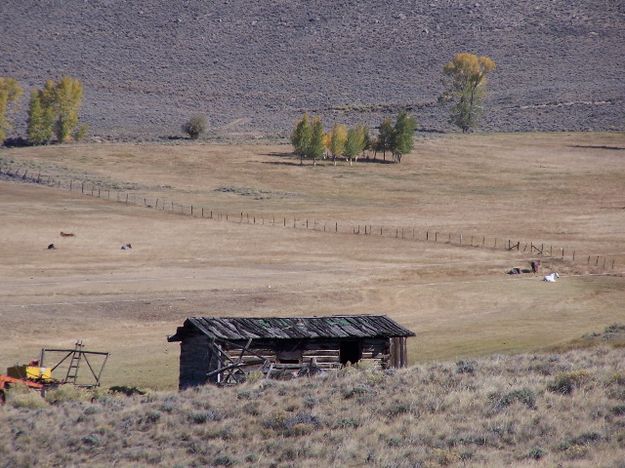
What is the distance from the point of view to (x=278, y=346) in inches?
1292

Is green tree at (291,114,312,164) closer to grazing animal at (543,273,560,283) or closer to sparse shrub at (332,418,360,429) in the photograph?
grazing animal at (543,273,560,283)

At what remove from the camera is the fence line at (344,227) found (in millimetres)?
68525

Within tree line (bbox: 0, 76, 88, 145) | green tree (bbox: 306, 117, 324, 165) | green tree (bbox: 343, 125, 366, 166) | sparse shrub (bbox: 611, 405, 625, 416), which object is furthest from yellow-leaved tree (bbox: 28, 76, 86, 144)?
sparse shrub (bbox: 611, 405, 625, 416)

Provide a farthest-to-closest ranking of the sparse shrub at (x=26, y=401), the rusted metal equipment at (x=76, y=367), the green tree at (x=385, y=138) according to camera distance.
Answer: the green tree at (x=385, y=138) < the rusted metal equipment at (x=76, y=367) < the sparse shrub at (x=26, y=401)

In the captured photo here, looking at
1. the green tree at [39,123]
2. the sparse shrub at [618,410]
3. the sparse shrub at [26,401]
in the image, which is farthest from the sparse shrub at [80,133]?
the sparse shrub at [618,410]

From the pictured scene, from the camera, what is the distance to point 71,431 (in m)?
23.5

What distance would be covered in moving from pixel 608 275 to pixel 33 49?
447ft

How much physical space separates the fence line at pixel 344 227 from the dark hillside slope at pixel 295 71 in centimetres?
5207

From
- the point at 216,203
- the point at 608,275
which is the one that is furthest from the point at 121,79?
the point at 608,275

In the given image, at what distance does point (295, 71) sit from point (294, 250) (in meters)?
120

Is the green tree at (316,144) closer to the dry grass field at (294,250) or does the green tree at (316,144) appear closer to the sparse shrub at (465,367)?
the dry grass field at (294,250)

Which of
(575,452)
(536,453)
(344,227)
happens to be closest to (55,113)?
(344,227)

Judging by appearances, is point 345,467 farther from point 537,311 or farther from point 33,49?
point 33,49

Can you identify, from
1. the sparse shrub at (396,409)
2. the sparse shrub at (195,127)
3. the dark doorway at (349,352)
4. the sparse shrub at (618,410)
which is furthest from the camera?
the sparse shrub at (195,127)
